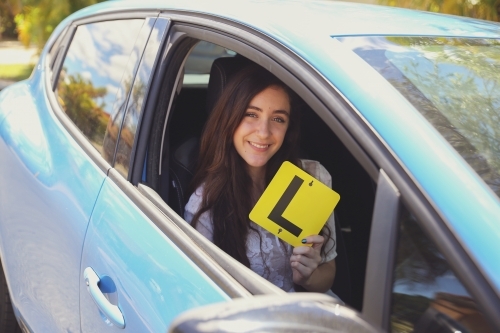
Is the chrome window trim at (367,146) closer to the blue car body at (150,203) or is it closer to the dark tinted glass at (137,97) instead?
the blue car body at (150,203)

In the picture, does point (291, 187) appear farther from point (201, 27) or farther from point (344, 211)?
point (344, 211)

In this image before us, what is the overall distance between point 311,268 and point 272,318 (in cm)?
98

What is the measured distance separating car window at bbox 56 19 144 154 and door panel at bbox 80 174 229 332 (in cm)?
35

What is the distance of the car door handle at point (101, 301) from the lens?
1.64 metres

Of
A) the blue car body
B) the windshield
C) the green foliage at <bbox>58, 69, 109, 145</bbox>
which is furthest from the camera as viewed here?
the green foliage at <bbox>58, 69, 109, 145</bbox>

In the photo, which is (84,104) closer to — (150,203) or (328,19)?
(150,203)

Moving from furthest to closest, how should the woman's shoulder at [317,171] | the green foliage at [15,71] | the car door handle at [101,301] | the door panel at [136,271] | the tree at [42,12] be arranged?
the green foliage at [15,71], the tree at [42,12], the woman's shoulder at [317,171], the car door handle at [101,301], the door panel at [136,271]

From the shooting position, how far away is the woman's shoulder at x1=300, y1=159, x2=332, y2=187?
93.4 inches

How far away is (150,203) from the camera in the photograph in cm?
181

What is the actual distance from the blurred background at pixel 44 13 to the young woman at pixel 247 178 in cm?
217

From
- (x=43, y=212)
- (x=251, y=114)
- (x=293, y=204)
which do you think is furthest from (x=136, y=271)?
(x=251, y=114)

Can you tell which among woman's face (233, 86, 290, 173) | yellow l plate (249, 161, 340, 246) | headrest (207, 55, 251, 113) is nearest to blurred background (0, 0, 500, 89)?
headrest (207, 55, 251, 113)

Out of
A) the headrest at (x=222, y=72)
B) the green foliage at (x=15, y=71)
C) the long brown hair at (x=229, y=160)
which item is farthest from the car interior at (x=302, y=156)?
the green foliage at (x=15, y=71)

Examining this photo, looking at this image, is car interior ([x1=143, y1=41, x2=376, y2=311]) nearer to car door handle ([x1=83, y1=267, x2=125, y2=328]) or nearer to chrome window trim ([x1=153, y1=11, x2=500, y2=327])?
car door handle ([x1=83, y1=267, x2=125, y2=328])
